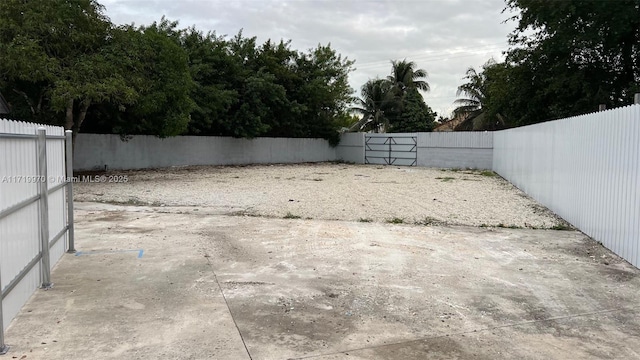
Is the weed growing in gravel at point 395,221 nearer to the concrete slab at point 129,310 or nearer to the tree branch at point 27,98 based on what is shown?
the concrete slab at point 129,310

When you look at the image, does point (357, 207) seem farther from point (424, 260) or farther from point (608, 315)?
point (608, 315)

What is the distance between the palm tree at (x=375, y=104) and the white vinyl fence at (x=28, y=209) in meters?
32.4

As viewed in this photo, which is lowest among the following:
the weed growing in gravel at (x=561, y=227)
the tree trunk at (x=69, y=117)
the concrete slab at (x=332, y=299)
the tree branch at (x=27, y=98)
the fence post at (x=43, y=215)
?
the concrete slab at (x=332, y=299)

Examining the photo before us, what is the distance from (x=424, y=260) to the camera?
19.7 ft

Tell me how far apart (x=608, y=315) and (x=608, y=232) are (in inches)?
115

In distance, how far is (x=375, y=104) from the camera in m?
37.4

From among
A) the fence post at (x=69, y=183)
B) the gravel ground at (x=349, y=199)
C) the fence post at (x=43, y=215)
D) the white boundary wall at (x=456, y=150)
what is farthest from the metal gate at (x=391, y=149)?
the fence post at (x=43, y=215)

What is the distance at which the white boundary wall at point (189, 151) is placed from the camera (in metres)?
20.2

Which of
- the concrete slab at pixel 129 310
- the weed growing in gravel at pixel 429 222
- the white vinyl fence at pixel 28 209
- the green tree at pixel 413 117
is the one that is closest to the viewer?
the concrete slab at pixel 129 310

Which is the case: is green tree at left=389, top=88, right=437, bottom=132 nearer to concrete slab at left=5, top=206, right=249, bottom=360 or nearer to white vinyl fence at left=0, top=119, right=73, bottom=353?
concrete slab at left=5, top=206, right=249, bottom=360

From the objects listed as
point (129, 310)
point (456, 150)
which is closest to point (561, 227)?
point (129, 310)

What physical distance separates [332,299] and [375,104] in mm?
34047

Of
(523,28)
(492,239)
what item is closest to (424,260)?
(492,239)

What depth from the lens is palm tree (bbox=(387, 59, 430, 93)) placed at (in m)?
38.7
